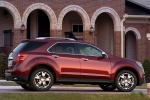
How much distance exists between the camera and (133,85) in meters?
16.0

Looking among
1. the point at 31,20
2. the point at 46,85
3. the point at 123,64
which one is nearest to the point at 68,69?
the point at 46,85

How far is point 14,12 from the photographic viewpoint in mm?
28766

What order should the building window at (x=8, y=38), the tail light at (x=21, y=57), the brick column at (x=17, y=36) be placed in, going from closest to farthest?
the tail light at (x=21, y=57) < the brick column at (x=17, y=36) < the building window at (x=8, y=38)

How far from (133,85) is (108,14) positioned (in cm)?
1664

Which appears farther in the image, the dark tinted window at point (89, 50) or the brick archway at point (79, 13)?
the brick archway at point (79, 13)

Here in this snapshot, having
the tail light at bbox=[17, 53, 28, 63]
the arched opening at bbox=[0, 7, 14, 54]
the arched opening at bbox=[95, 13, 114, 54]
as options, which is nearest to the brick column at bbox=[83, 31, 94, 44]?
the arched opening at bbox=[95, 13, 114, 54]

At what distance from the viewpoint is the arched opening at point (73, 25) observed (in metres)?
33.2

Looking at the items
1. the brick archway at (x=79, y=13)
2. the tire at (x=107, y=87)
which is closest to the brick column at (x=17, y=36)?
the brick archway at (x=79, y=13)

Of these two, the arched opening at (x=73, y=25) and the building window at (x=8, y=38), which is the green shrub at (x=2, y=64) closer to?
the building window at (x=8, y=38)

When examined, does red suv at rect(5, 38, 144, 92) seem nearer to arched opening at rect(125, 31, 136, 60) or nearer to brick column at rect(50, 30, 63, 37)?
brick column at rect(50, 30, 63, 37)

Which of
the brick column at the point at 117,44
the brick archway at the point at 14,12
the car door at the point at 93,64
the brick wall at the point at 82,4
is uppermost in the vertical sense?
the brick wall at the point at 82,4

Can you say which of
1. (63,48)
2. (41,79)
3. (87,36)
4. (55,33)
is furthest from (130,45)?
(41,79)

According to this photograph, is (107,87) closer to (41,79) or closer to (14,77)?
(41,79)

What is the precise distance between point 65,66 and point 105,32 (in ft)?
63.7
